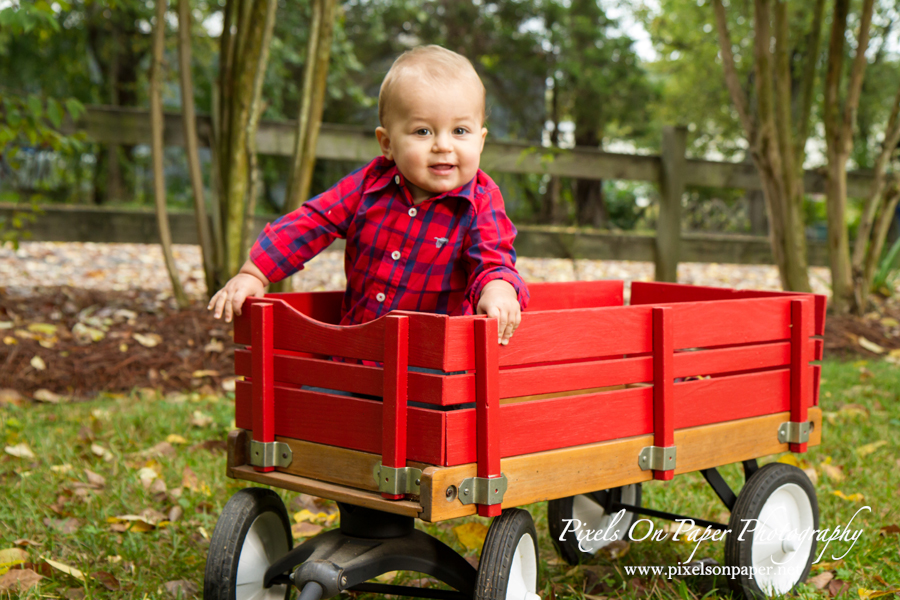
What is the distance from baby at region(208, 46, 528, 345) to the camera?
1.97 m

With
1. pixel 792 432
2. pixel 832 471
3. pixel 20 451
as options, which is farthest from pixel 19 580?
pixel 832 471

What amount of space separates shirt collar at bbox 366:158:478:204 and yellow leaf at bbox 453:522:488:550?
103 centimetres

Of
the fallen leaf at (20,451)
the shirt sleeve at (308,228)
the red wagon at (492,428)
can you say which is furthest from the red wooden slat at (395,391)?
the fallen leaf at (20,451)

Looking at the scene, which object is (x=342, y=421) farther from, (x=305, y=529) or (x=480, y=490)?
(x=305, y=529)

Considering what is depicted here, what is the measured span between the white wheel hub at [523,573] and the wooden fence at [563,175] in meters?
4.03

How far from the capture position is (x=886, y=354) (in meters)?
5.48

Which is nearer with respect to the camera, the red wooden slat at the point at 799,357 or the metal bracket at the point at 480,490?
the metal bracket at the point at 480,490

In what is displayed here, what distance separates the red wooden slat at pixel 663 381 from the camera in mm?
2006

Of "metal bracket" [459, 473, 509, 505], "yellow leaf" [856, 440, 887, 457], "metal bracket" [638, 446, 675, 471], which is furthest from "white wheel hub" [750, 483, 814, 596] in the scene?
"yellow leaf" [856, 440, 887, 457]

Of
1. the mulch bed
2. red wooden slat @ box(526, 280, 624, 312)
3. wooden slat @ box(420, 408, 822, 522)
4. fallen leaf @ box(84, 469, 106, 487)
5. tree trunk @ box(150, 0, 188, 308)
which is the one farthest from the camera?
tree trunk @ box(150, 0, 188, 308)

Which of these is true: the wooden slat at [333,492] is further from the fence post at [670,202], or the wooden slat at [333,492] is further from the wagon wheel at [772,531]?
the fence post at [670,202]

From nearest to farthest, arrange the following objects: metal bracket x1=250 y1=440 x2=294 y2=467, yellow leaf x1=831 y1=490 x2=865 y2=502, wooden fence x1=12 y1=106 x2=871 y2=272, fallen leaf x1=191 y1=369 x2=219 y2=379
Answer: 1. metal bracket x1=250 y1=440 x2=294 y2=467
2. yellow leaf x1=831 y1=490 x2=865 y2=502
3. fallen leaf x1=191 y1=369 x2=219 y2=379
4. wooden fence x1=12 y1=106 x2=871 y2=272

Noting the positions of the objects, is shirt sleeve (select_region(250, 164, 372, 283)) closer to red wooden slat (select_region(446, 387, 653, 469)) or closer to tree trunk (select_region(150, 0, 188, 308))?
red wooden slat (select_region(446, 387, 653, 469))

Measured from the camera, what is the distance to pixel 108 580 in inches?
88.0
